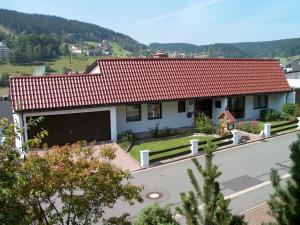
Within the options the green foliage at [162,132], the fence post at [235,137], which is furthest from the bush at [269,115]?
the green foliage at [162,132]

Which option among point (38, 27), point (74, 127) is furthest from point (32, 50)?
point (74, 127)

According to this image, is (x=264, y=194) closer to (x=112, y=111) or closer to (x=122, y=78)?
(x=112, y=111)

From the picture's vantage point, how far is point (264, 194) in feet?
43.5

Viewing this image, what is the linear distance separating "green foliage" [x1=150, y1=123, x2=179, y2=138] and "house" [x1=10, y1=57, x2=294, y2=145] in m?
0.48

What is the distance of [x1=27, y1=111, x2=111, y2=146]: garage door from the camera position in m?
19.6

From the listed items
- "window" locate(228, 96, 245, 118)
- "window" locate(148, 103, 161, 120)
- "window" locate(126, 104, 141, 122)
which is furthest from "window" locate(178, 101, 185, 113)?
"window" locate(228, 96, 245, 118)

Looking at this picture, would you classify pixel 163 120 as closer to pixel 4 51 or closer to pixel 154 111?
pixel 154 111

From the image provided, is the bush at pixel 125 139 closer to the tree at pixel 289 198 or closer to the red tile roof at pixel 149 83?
the red tile roof at pixel 149 83

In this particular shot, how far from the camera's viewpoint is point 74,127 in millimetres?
Answer: 20109

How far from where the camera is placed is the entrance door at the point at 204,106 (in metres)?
25.0

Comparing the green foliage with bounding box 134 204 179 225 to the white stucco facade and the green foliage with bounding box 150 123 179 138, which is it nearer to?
the white stucco facade

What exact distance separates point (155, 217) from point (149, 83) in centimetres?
1490

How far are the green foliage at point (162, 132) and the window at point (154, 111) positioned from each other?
0.60 meters

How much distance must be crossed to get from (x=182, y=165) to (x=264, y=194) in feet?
15.5
